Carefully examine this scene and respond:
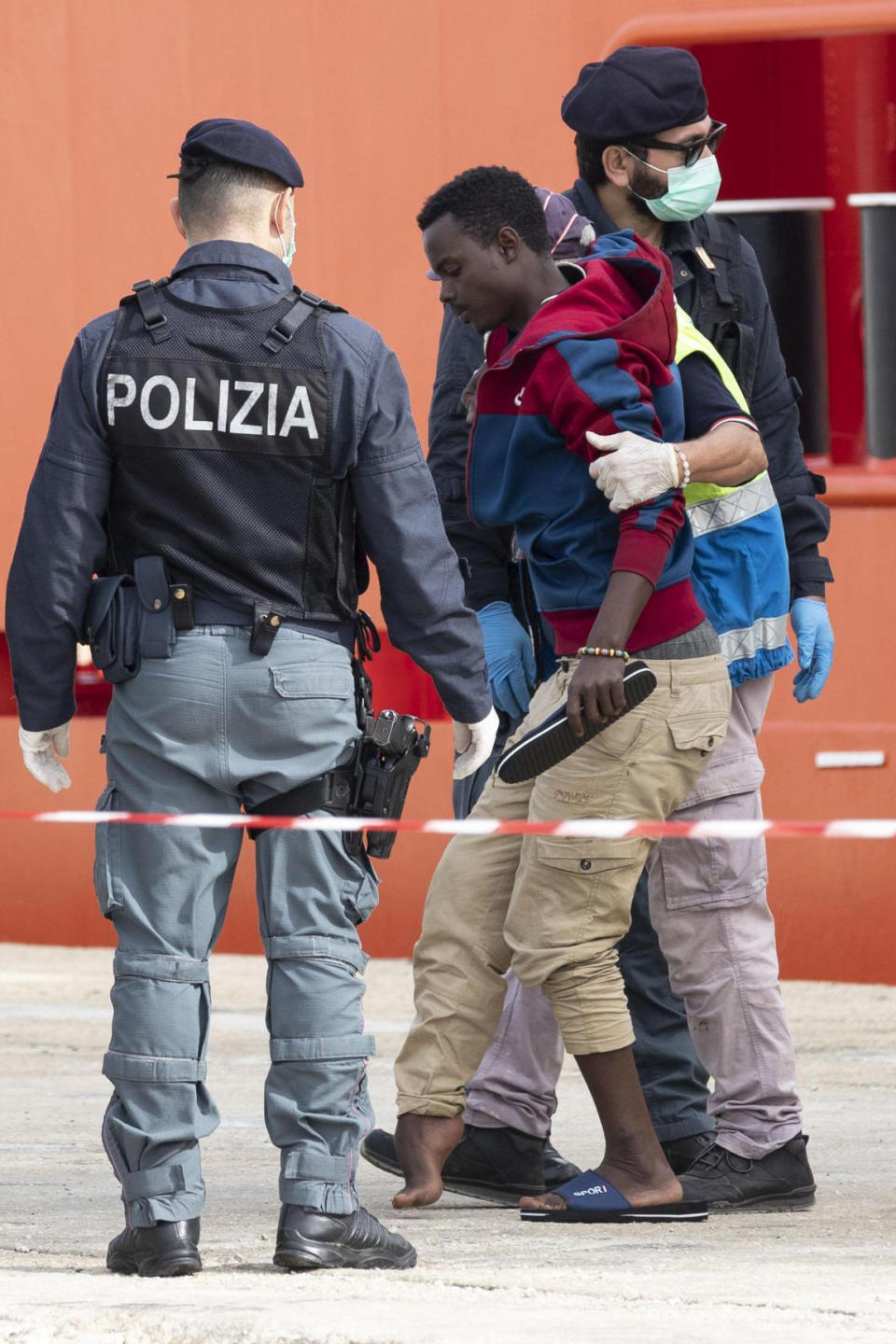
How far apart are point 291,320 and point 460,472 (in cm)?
100

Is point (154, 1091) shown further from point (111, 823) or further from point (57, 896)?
point (57, 896)


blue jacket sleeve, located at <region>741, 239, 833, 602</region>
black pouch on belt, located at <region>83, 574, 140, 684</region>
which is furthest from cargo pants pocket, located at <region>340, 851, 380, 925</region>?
blue jacket sleeve, located at <region>741, 239, 833, 602</region>

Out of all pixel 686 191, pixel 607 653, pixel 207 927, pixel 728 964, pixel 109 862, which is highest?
pixel 686 191

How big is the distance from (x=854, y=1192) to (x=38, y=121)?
4.89 metres

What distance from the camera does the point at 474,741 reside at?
406cm

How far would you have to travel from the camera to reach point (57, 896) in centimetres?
805

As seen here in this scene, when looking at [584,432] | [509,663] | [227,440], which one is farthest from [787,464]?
[227,440]

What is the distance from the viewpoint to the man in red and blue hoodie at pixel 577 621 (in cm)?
413

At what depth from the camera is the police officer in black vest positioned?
3.83 m

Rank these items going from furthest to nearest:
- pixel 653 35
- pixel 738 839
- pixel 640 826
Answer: pixel 653 35
pixel 738 839
pixel 640 826

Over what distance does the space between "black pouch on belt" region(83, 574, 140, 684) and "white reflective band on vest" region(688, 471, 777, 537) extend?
1.11 metres

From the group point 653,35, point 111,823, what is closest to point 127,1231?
point 111,823

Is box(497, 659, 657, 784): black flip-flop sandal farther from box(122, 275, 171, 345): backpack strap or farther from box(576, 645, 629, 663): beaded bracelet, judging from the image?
box(122, 275, 171, 345): backpack strap

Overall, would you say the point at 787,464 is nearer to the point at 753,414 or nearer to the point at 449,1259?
the point at 753,414
